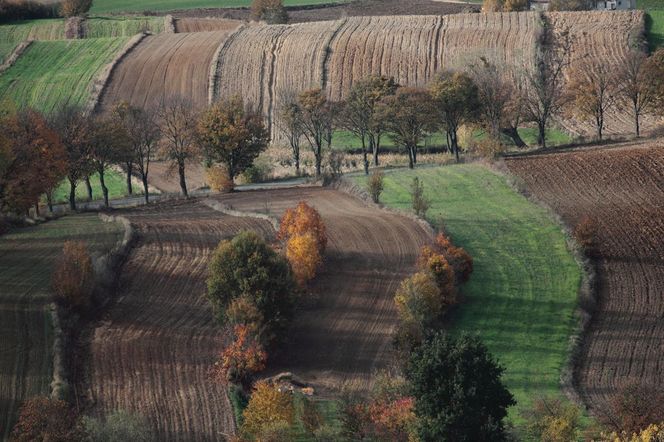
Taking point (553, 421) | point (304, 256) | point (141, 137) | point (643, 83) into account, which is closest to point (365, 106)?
point (141, 137)

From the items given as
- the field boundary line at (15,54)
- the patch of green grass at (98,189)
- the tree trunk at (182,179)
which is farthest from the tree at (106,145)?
the field boundary line at (15,54)

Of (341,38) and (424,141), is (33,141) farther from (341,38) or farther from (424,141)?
(341,38)

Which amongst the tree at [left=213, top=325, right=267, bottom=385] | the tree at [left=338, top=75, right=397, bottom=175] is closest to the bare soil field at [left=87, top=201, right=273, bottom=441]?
the tree at [left=213, top=325, right=267, bottom=385]

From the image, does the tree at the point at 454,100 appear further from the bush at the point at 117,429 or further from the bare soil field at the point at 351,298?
the bush at the point at 117,429

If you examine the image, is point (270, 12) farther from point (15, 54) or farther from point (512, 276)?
point (512, 276)

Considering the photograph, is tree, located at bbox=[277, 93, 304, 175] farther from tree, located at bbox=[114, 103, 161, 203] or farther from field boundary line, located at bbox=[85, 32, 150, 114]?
field boundary line, located at bbox=[85, 32, 150, 114]
